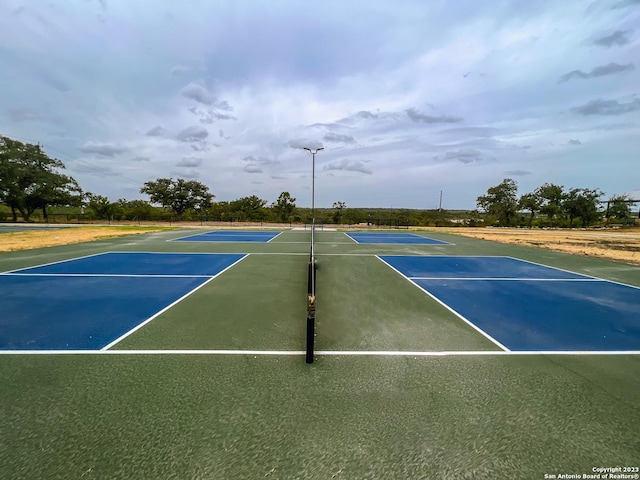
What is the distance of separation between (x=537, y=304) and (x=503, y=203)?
5681cm

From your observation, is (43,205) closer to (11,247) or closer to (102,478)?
(11,247)

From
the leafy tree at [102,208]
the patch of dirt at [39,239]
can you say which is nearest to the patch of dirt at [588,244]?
the patch of dirt at [39,239]

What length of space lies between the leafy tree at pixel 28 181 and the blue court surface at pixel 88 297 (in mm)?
42971

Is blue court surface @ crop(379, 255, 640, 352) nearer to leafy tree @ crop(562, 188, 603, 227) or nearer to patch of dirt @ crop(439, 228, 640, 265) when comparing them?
patch of dirt @ crop(439, 228, 640, 265)

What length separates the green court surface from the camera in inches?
95.3

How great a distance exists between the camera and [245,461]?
242 centimetres

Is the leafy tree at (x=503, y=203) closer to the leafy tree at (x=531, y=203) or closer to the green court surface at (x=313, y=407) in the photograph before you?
the leafy tree at (x=531, y=203)

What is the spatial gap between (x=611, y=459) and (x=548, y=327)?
3.54m

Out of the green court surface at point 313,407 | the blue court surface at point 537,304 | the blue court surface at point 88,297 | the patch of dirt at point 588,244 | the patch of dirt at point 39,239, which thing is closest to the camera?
the green court surface at point 313,407

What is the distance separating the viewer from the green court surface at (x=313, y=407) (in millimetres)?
2420

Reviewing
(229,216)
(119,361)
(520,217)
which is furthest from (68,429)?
(520,217)

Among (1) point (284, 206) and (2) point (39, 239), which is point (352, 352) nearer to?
(2) point (39, 239)

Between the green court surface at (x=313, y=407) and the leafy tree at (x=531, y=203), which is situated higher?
the leafy tree at (x=531, y=203)

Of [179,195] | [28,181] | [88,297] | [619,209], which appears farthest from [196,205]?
[619,209]
